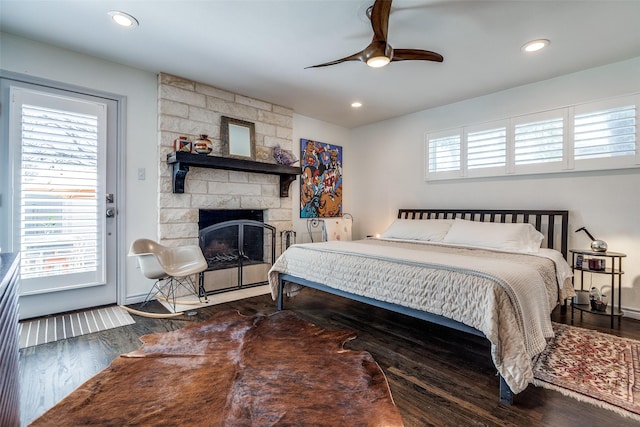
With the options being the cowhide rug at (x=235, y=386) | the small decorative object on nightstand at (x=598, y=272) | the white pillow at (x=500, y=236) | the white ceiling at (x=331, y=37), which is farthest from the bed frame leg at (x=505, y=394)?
the white ceiling at (x=331, y=37)

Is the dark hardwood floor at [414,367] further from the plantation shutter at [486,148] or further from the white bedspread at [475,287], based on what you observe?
the plantation shutter at [486,148]

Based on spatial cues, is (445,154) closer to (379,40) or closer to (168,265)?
(379,40)

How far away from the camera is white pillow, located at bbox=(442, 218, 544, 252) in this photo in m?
3.10

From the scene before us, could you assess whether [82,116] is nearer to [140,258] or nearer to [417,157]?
[140,258]

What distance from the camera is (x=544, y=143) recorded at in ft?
11.5

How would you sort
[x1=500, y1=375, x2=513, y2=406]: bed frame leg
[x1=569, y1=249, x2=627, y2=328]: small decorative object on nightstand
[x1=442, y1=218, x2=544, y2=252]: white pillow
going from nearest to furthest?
[x1=500, y1=375, x2=513, y2=406]: bed frame leg
[x1=569, y1=249, x2=627, y2=328]: small decorative object on nightstand
[x1=442, y1=218, x2=544, y2=252]: white pillow

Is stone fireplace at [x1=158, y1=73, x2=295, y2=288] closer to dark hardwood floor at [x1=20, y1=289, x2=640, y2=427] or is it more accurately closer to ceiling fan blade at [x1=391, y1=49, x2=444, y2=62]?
dark hardwood floor at [x1=20, y1=289, x2=640, y2=427]

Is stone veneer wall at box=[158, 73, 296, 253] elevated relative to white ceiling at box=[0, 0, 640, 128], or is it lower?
lower

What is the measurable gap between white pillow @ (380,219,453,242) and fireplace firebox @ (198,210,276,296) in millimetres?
1745

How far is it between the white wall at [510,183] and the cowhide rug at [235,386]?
282 centimetres

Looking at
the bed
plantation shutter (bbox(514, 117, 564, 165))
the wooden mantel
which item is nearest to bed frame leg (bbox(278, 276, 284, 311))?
the bed

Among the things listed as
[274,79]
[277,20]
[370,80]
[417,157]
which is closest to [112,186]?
[274,79]

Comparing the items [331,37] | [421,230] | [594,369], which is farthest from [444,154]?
[594,369]

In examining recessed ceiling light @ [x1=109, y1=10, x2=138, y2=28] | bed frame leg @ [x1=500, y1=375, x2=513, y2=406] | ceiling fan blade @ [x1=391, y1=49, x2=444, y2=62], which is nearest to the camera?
bed frame leg @ [x1=500, y1=375, x2=513, y2=406]
